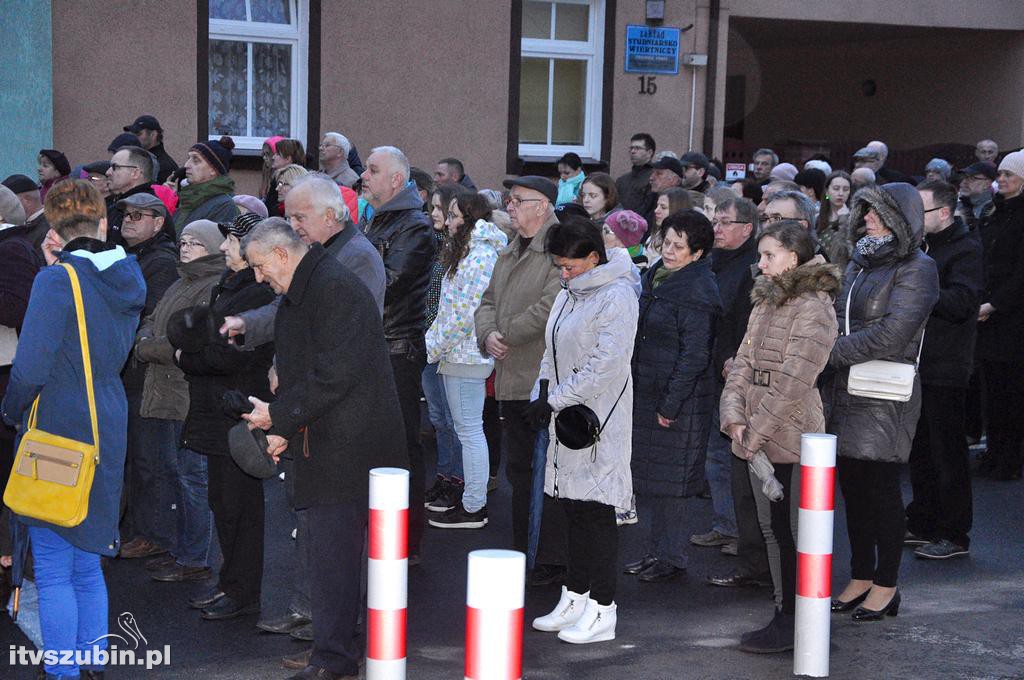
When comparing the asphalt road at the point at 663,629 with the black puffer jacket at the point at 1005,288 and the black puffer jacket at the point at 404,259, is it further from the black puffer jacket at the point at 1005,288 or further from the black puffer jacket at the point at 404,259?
the black puffer jacket at the point at 1005,288

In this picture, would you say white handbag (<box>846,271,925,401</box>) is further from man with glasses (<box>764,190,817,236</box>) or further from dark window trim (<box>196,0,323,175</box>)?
dark window trim (<box>196,0,323,175</box>)

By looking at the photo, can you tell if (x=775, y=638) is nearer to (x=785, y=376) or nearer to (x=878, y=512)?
(x=878, y=512)

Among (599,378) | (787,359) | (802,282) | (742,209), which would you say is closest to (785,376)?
(787,359)

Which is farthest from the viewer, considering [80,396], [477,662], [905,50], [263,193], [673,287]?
[905,50]

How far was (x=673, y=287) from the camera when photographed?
23.0ft

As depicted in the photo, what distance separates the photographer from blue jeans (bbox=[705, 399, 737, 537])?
790 cm

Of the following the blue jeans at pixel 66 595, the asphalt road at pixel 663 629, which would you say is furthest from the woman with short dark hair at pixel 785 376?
the blue jeans at pixel 66 595

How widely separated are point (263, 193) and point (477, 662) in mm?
7883

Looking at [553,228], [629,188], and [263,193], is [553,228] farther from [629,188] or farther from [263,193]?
[629,188]

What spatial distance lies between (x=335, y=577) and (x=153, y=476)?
232 cm

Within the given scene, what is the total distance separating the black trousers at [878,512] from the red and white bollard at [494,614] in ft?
11.0

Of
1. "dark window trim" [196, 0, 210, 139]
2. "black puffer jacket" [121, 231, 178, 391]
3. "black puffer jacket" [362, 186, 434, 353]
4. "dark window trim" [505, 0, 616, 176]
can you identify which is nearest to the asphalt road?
"black puffer jacket" [362, 186, 434, 353]

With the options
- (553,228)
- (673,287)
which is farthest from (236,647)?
(673,287)

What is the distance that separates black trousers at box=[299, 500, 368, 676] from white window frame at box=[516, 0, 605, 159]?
1097cm
